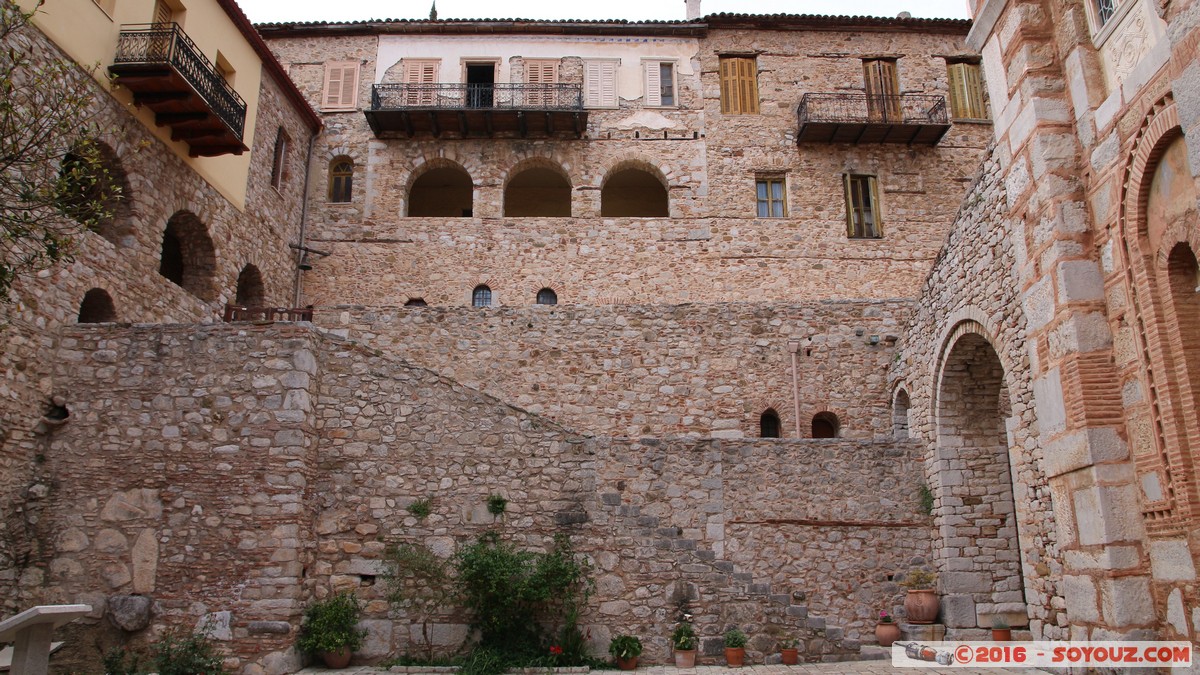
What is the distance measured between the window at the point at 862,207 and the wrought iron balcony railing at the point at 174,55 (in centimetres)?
1454

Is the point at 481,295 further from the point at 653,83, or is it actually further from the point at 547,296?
the point at 653,83

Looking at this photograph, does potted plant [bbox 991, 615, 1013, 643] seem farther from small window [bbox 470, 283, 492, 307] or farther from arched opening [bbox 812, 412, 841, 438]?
small window [bbox 470, 283, 492, 307]

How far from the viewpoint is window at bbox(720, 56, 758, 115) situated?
70.2 ft

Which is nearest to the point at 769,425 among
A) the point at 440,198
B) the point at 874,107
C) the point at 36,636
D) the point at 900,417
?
the point at 900,417

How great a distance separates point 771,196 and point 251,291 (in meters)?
12.8

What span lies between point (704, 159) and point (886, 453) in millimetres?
10746

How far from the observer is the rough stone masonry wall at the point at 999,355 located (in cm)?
988

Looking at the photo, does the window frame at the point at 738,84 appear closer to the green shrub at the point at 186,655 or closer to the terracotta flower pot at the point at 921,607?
the terracotta flower pot at the point at 921,607

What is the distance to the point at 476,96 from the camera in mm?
21188

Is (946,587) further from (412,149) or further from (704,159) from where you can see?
(412,149)

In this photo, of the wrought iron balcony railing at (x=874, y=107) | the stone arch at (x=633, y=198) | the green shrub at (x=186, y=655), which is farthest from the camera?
the stone arch at (x=633, y=198)

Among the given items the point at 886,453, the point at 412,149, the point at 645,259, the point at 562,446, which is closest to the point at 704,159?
the point at 645,259

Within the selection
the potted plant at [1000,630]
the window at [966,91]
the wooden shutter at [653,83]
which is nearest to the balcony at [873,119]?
the window at [966,91]

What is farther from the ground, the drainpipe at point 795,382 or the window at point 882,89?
the window at point 882,89
